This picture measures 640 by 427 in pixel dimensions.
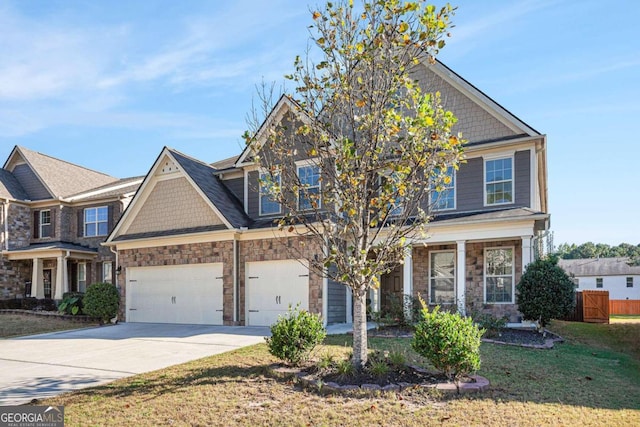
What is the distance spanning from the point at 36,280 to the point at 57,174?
→ 20.5 ft

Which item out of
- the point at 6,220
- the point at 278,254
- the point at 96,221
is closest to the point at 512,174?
the point at 278,254

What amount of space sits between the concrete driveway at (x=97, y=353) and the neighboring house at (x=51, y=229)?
887cm

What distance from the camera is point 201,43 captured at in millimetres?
10961

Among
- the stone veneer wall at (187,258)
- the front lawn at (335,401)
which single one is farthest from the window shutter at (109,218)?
the front lawn at (335,401)

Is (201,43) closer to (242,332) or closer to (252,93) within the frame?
(252,93)

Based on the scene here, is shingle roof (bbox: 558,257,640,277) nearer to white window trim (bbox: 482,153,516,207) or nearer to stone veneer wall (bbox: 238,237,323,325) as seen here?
white window trim (bbox: 482,153,516,207)

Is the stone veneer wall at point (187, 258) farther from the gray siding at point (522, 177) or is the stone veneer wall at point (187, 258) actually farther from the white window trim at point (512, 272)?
the gray siding at point (522, 177)

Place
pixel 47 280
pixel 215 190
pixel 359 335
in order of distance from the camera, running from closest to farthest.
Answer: pixel 359 335 → pixel 215 190 → pixel 47 280

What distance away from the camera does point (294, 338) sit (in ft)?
25.8

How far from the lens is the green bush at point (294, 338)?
7.86 meters

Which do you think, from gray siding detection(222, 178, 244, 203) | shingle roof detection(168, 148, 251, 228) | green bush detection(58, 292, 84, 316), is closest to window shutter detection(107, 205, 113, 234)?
green bush detection(58, 292, 84, 316)

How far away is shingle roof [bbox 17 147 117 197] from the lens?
981 inches

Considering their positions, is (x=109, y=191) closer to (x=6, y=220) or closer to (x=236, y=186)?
(x=6, y=220)

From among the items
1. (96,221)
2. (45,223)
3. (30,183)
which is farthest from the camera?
(30,183)
